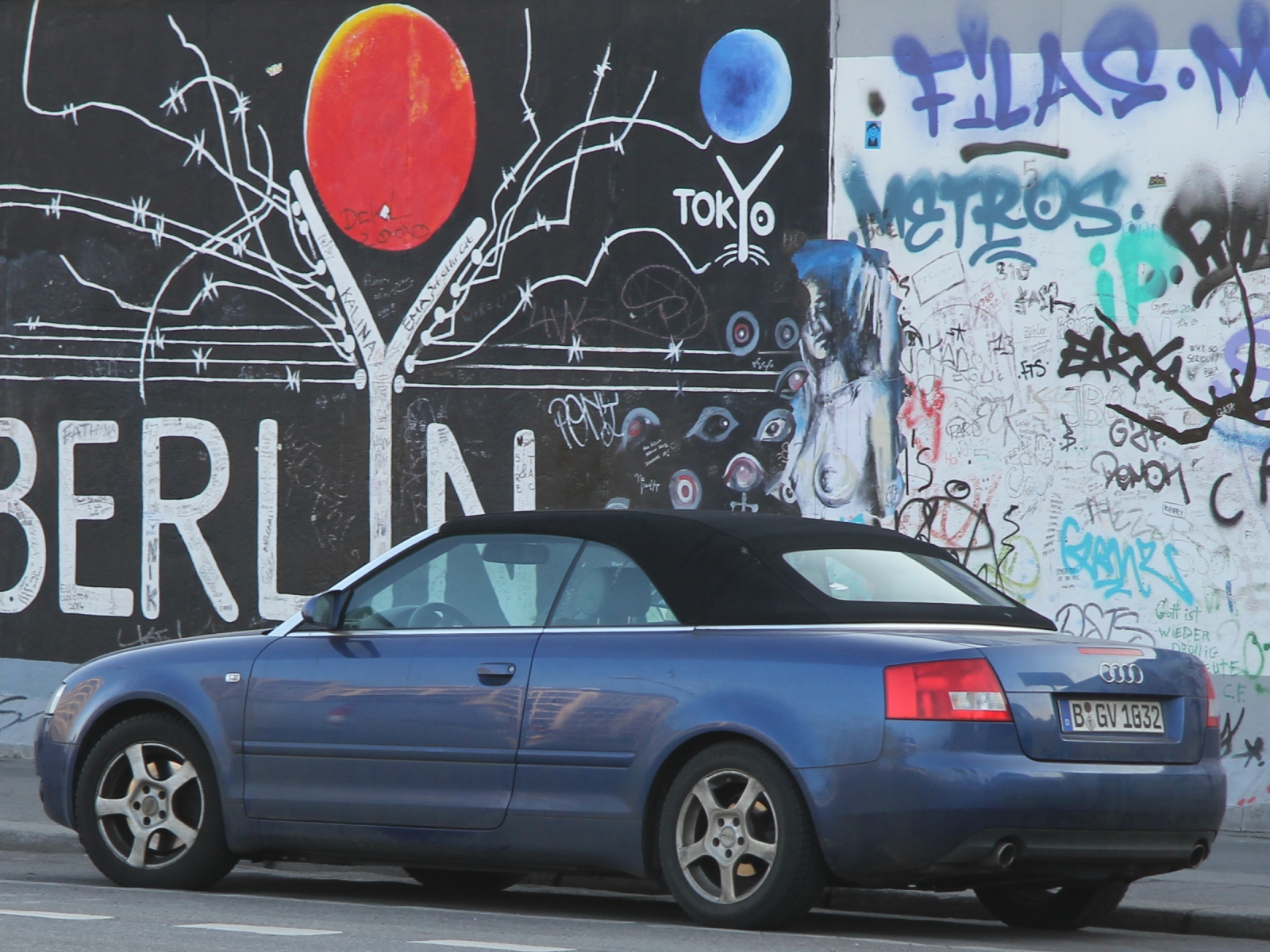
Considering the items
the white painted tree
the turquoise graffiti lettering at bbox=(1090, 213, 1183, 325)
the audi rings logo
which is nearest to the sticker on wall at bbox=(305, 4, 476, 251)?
Answer: the white painted tree

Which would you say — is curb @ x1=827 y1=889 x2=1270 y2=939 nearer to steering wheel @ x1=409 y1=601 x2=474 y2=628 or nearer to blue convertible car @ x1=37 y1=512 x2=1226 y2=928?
blue convertible car @ x1=37 y1=512 x2=1226 y2=928

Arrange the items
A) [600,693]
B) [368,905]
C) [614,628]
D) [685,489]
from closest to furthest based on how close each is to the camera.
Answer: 1. [600,693]
2. [614,628]
3. [368,905]
4. [685,489]

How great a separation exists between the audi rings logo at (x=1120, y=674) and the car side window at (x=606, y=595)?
4.97 ft

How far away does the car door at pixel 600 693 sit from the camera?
680 centimetres

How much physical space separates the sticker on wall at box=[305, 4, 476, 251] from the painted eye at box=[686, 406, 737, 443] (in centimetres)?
224

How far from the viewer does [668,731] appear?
671 cm

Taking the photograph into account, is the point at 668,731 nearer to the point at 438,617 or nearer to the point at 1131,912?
the point at 438,617

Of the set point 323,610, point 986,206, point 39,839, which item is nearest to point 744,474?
point 986,206

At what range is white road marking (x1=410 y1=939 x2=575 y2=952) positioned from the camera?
20.1ft

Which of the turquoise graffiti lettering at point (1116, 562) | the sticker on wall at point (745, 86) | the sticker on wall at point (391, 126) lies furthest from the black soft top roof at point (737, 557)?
the sticker on wall at point (391, 126)

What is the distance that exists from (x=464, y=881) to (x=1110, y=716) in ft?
10.6

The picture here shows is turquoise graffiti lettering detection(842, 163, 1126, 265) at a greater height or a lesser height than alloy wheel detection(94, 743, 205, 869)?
greater

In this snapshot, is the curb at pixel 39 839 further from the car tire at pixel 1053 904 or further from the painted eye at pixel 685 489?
the car tire at pixel 1053 904

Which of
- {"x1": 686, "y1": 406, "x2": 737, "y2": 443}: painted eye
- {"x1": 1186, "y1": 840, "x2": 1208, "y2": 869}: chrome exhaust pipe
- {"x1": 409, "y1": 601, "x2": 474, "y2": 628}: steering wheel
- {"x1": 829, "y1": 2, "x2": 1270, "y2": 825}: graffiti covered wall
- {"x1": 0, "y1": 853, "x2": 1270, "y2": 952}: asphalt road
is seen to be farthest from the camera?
{"x1": 686, "y1": 406, "x2": 737, "y2": 443}: painted eye
